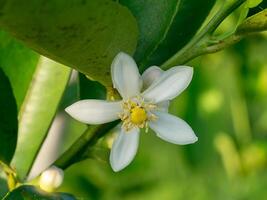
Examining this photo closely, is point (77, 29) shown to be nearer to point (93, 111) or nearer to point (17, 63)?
point (93, 111)

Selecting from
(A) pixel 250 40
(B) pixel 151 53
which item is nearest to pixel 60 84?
(B) pixel 151 53

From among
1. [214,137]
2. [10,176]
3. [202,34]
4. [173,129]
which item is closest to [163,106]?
[173,129]

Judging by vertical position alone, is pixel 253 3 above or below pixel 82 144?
above

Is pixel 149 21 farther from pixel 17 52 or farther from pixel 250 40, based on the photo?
pixel 250 40

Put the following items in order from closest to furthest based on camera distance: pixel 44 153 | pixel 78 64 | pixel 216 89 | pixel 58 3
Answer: pixel 58 3 < pixel 78 64 < pixel 216 89 < pixel 44 153

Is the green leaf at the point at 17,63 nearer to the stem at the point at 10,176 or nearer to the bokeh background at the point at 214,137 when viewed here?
the stem at the point at 10,176

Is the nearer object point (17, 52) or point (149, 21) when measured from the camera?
point (149, 21)
